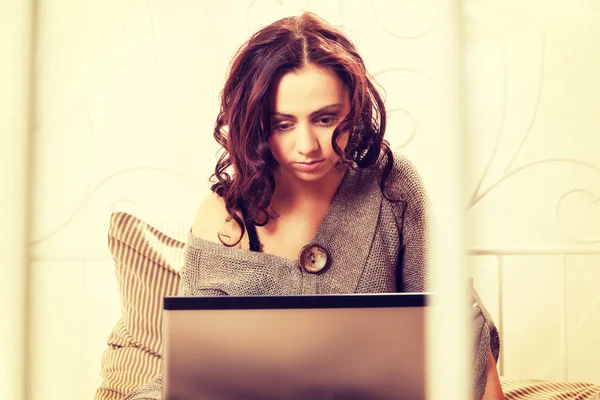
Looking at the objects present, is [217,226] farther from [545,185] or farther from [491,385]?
[545,185]

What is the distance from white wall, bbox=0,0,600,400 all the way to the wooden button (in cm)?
56

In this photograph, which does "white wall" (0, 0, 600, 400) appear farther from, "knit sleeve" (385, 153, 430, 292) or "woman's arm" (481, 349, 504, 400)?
"woman's arm" (481, 349, 504, 400)

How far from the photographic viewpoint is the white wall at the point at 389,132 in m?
1.43

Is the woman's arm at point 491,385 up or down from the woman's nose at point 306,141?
down

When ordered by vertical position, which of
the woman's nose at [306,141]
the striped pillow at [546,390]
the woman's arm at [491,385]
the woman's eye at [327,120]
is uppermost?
the woman's eye at [327,120]

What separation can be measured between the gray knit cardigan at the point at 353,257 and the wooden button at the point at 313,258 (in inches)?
0.6

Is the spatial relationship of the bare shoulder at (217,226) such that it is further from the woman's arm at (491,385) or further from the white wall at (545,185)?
the white wall at (545,185)

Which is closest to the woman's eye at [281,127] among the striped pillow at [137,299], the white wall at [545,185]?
the striped pillow at [137,299]

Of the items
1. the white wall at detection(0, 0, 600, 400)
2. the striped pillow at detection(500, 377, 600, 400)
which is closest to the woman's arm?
the striped pillow at detection(500, 377, 600, 400)

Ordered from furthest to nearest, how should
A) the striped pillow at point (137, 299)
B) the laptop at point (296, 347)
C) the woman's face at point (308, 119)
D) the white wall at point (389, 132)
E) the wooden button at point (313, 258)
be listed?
1. the white wall at point (389, 132)
2. the striped pillow at point (137, 299)
3. the woman's face at point (308, 119)
4. the wooden button at point (313, 258)
5. the laptop at point (296, 347)

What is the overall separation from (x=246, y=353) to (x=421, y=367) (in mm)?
148

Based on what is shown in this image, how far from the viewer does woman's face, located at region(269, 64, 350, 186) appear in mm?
1053

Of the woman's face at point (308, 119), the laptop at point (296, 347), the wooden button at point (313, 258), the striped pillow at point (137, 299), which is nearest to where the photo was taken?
the laptop at point (296, 347)

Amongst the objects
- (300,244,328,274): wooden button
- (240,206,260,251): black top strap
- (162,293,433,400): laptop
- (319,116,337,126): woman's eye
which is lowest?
(162,293,433,400): laptop
